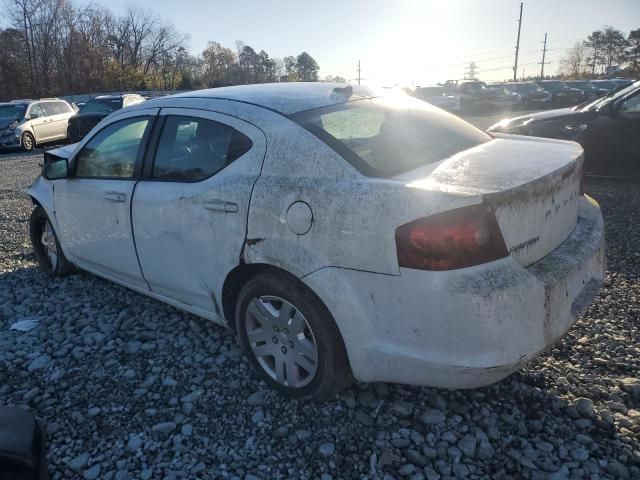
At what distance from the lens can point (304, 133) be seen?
2.54 meters

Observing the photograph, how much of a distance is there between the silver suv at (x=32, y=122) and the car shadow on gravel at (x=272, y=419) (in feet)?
50.1

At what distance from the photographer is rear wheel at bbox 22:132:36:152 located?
16.3 m

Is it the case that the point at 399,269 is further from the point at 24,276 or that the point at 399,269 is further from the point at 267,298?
the point at 24,276

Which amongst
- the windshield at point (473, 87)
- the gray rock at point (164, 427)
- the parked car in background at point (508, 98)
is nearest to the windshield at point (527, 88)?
the parked car in background at point (508, 98)

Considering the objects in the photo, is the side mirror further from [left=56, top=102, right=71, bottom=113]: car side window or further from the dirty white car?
[left=56, top=102, right=71, bottom=113]: car side window

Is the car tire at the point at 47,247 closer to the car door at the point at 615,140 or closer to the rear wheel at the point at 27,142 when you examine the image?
the car door at the point at 615,140

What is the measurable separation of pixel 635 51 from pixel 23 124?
6914 centimetres

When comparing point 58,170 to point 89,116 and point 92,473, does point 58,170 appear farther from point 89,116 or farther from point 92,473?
point 89,116

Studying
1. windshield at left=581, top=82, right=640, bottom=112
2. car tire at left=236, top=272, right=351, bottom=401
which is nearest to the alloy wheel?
car tire at left=236, top=272, right=351, bottom=401

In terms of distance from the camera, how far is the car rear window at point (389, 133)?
2.47 m

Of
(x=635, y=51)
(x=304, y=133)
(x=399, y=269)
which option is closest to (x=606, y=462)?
(x=399, y=269)

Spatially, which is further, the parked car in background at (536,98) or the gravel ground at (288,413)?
the parked car in background at (536,98)

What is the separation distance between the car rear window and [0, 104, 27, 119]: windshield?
17032 millimetres

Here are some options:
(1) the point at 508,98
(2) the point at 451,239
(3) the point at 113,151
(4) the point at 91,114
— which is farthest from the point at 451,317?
(1) the point at 508,98
